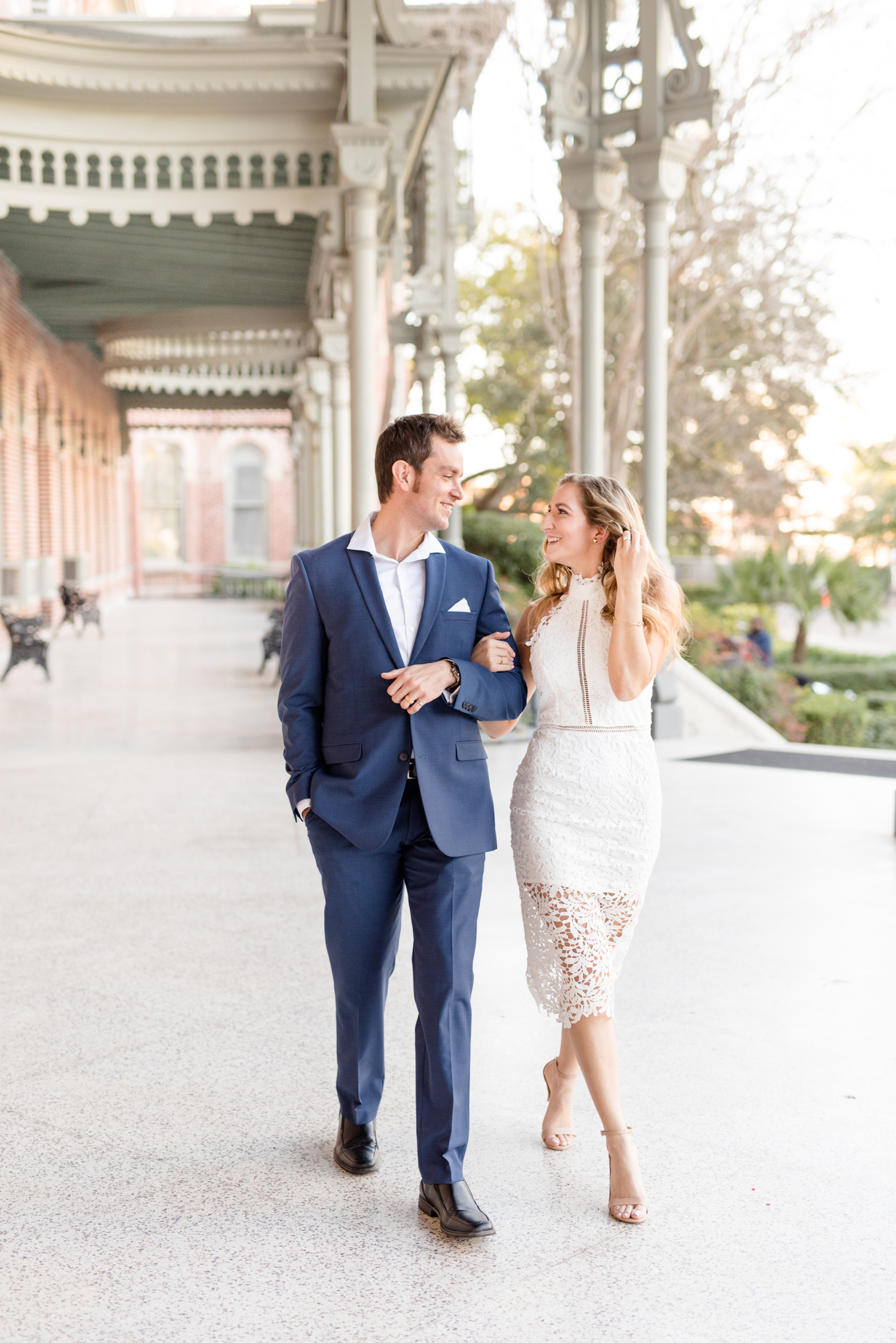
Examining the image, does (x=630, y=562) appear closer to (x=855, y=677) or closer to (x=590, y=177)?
(x=590, y=177)

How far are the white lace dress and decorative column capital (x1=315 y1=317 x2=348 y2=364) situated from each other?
13.1 m

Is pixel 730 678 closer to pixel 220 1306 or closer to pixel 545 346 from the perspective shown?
pixel 220 1306

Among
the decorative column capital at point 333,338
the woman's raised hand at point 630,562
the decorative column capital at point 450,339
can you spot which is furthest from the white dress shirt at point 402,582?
the decorative column capital at point 450,339

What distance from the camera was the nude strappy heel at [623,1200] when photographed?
2.94m

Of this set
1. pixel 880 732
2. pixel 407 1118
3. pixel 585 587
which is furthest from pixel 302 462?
pixel 585 587

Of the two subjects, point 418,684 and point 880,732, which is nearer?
point 418,684

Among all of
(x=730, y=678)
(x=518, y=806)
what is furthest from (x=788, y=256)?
(x=518, y=806)

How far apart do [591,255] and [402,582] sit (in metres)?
8.56

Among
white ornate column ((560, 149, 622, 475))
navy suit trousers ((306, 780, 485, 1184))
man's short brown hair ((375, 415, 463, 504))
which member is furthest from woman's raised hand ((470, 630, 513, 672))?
white ornate column ((560, 149, 622, 475))

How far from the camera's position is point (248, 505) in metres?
42.8

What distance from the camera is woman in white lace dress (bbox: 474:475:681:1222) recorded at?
119 inches

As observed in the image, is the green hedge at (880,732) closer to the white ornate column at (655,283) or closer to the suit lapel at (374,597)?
the white ornate column at (655,283)

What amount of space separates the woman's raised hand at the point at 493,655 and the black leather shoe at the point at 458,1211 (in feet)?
3.88

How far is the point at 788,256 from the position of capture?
19469mm
